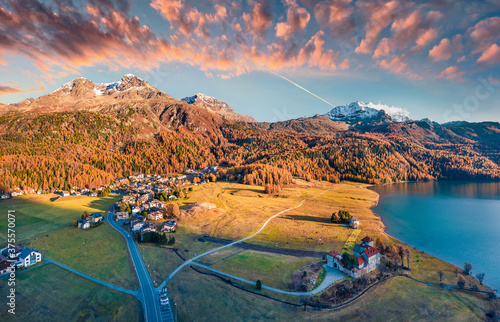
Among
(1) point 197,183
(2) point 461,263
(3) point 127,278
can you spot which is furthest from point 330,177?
(3) point 127,278

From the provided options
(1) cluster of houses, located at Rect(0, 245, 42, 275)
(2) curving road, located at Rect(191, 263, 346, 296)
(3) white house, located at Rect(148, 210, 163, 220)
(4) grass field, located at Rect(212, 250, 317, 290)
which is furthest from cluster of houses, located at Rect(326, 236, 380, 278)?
(1) cluster of houses, located at Rect(0, 245, 42, 275)

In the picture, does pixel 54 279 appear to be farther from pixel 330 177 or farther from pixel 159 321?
pixel 330 177

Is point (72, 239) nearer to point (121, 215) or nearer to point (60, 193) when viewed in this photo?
point (121, 215)

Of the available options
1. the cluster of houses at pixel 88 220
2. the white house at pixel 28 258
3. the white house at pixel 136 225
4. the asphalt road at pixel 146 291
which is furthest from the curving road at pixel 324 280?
the cluster of houses at pixel 88 220

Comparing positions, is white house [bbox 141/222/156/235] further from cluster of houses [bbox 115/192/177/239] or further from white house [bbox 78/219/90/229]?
white house [bbox 78/219/90/229]

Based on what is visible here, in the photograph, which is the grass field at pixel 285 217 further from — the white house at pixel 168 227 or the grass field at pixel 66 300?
the grass field at pixel 66 300

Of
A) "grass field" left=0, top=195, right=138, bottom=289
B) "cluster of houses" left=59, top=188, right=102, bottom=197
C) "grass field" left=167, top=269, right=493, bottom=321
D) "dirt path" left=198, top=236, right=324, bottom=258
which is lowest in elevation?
"grass field" left=167, top=269, right=493, bottom=321
